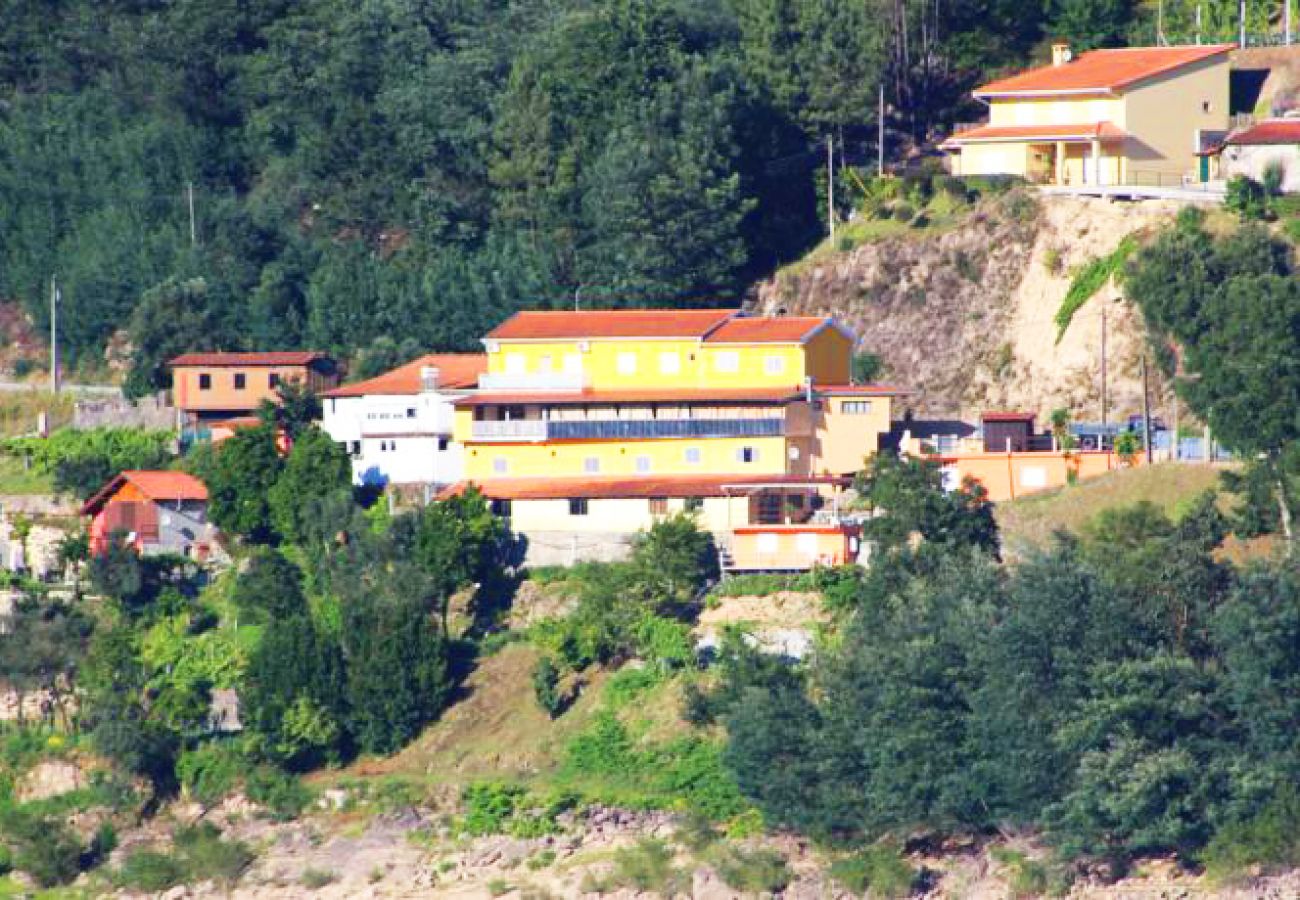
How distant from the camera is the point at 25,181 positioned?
9875cm

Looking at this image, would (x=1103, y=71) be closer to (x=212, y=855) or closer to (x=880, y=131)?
(x=880, y=131)

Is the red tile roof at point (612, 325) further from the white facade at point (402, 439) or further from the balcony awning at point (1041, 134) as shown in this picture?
the balcony awning at point (1041, 134)

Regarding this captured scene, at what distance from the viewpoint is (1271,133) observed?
272 feet

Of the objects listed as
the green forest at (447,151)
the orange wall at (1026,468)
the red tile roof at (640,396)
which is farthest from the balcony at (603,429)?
the green forest at (447,151)

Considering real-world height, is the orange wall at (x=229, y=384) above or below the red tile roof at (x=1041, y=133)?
below

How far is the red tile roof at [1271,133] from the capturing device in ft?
270

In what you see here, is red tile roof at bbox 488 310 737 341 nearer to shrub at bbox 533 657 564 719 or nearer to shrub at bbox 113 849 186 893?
shrub at bbox 533 657 564 719

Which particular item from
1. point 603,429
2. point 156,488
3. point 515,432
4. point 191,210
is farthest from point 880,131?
point 156,488

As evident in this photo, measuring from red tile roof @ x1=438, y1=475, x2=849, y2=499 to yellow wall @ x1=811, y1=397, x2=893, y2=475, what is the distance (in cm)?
106

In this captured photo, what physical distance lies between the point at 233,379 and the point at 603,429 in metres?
11.8

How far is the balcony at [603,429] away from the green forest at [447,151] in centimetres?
831

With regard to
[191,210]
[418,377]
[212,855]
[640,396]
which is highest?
[191,210]

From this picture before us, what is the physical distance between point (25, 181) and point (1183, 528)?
134 ft

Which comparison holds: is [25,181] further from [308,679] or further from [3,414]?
[308,679]
